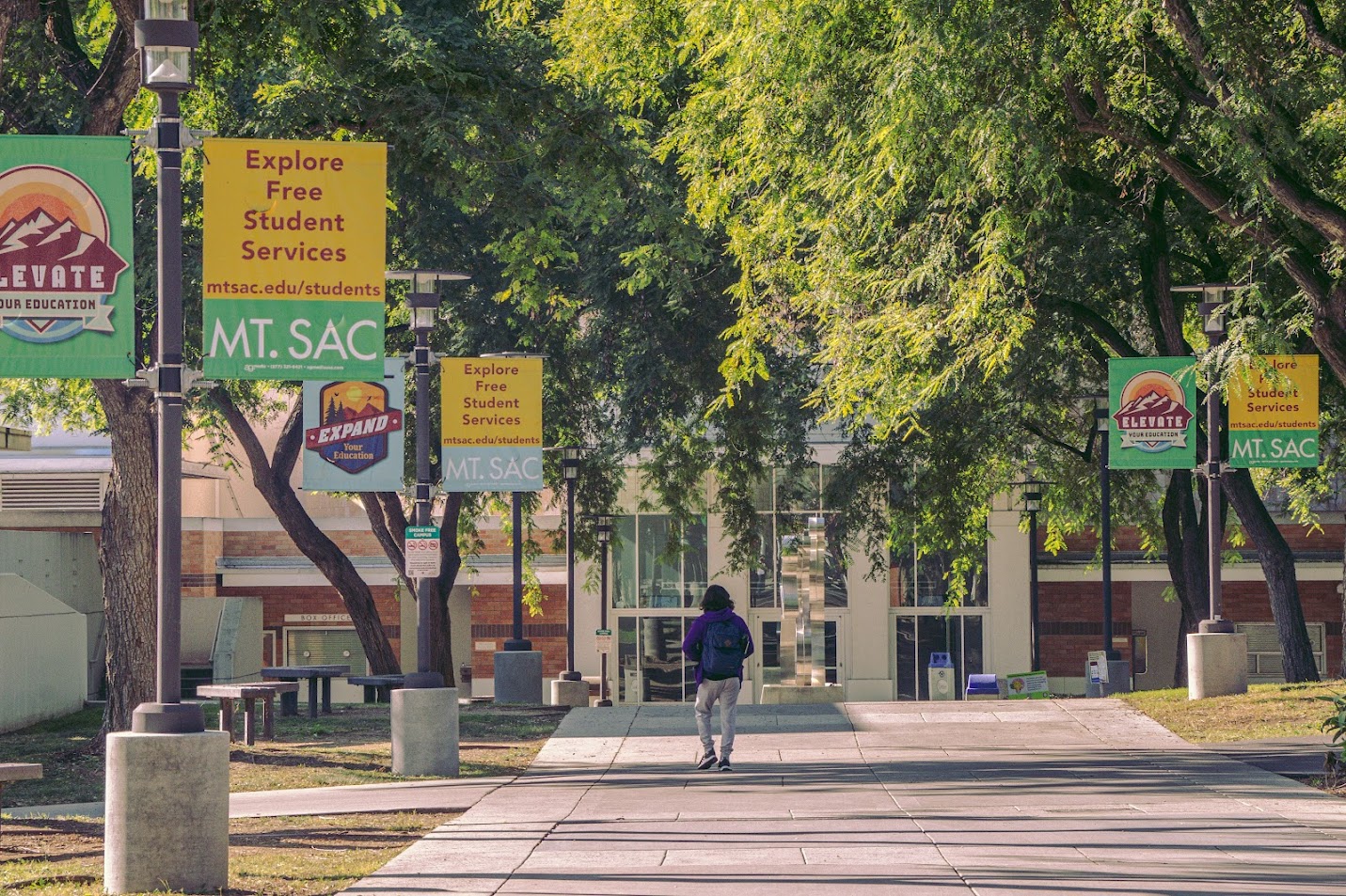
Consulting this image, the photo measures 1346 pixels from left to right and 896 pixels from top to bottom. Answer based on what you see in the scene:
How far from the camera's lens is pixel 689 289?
22.1 meters

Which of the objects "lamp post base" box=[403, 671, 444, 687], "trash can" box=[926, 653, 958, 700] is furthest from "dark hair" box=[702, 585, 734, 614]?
"trash can" box=[926, 653, 958, 700]

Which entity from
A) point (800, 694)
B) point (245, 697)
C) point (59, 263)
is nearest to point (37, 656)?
point (245, 697)

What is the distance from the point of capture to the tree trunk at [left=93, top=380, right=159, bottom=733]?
17.3 metres

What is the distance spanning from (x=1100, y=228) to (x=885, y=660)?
83.8 feet

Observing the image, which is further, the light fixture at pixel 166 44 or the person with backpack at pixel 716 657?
the person with backpack at pixel 716 657

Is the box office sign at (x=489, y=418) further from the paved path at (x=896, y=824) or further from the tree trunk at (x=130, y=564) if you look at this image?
the tree trunk at (x=130, y=564)

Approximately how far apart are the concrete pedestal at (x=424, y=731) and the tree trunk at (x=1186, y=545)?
49.8 feet

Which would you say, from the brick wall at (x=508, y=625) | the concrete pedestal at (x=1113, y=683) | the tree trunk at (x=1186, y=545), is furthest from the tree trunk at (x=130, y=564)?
the brick wall at (x=508, y=625)

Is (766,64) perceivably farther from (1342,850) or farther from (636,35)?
(1342,850)

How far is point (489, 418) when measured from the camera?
2153 centimetres

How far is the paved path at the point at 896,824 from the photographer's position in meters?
9.73

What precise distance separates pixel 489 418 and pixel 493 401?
0.21 m

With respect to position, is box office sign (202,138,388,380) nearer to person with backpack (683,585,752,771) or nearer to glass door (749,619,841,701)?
person with backpack (683,585,752,771)

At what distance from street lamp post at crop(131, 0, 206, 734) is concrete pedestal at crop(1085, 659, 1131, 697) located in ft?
88.3
